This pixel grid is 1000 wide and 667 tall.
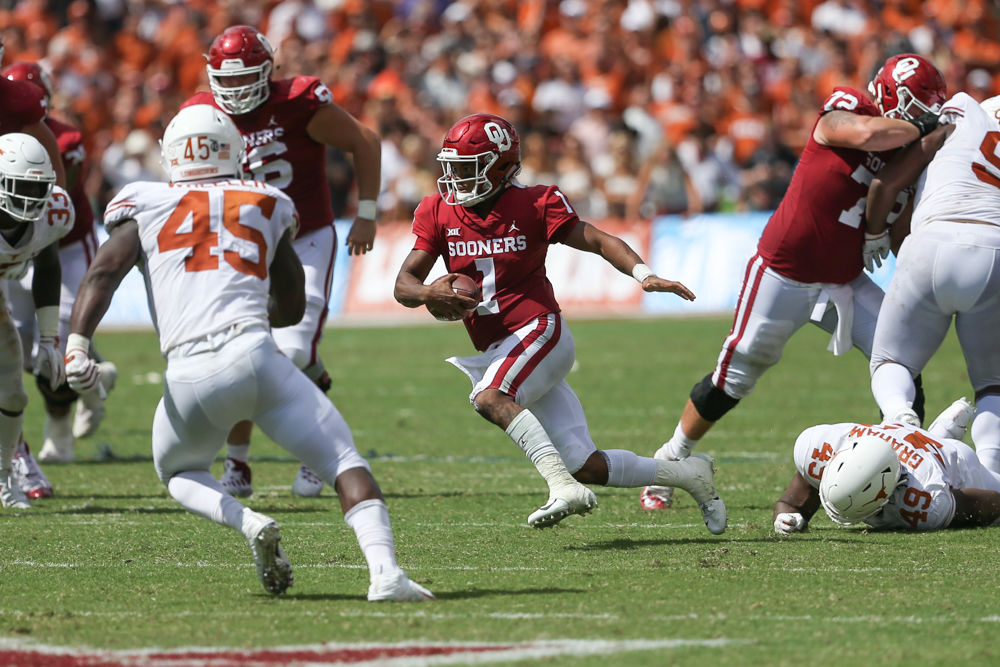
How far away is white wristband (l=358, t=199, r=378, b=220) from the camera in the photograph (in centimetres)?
800

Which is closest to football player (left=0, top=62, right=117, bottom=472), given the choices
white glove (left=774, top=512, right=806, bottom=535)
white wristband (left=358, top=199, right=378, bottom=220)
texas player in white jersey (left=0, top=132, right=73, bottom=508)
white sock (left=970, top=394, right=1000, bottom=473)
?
texas player in white jersey (left=0, top=132, right=73, bottom=508)

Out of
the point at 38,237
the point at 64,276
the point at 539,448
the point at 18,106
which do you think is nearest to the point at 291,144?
the point at 18,106

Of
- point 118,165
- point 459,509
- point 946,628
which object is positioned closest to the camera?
point 946,628

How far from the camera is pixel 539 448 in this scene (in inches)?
223

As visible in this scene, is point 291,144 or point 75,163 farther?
point 75,163

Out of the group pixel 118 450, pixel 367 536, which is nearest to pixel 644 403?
pixel 118 450

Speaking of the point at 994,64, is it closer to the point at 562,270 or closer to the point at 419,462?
the point at 562,270

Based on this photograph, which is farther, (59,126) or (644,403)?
(644,403)

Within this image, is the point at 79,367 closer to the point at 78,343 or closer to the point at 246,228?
the point at 78,343

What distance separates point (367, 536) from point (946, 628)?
1.67m

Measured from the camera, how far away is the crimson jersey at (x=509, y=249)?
600cm

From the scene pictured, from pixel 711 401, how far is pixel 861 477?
1227mm

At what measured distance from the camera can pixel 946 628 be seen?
410 centimetres

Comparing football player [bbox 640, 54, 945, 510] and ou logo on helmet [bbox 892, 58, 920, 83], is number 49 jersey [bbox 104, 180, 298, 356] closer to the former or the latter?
football player [bbox 640, 54, 945, 510]
